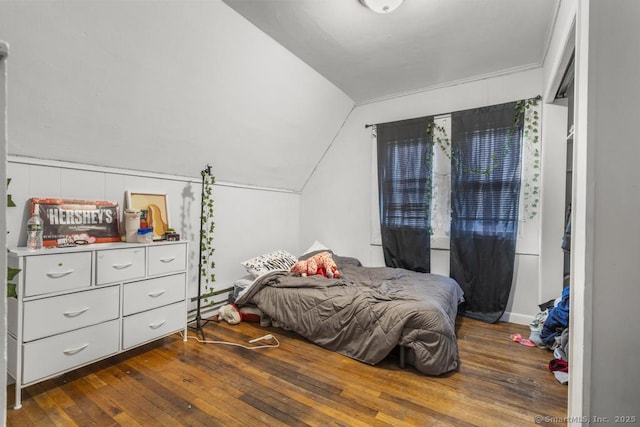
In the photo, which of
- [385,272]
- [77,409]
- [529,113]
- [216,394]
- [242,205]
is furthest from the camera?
[242,205]

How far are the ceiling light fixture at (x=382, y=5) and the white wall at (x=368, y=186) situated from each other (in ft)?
5.41

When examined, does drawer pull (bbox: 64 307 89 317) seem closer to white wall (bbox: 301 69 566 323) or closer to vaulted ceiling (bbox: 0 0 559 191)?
vaulted ceiling (bbox: 0 0 559 191)

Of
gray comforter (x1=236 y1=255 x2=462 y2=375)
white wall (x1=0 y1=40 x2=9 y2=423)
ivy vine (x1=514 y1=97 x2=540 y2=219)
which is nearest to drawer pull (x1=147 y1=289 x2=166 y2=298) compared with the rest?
gray comforter (x1=236 y1=255 x2=462 y2=375)

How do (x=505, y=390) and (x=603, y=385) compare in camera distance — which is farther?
(x=505, y=390)

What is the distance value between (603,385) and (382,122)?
3.29 meters

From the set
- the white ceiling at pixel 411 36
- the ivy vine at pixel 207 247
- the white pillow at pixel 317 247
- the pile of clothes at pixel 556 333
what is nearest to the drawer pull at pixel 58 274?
the ivy vine at pixel 207 247

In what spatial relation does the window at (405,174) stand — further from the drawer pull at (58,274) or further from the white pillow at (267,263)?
the drawer pull at (58,274)

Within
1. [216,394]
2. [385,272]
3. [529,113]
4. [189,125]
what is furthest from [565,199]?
[189,125]

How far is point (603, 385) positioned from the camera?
1.00 meters

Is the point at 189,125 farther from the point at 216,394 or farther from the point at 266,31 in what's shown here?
the point at 216,394

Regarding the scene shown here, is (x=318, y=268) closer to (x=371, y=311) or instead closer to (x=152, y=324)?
(x=371, y=311)

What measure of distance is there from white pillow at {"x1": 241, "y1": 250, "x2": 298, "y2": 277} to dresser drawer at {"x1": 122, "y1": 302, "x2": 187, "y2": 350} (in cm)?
90

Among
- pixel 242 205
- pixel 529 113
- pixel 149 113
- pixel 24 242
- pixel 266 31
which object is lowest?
pixel 24 242

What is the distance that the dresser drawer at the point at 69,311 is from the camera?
5.62ft
